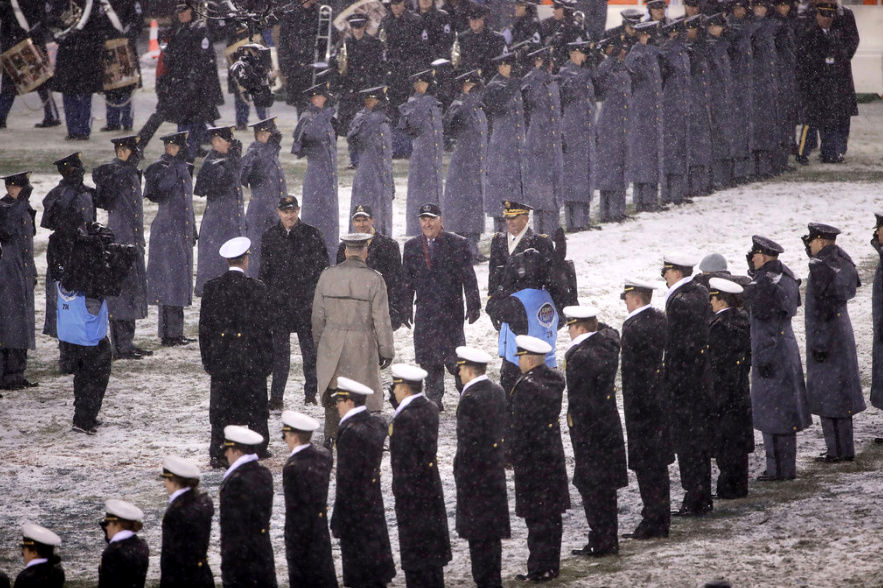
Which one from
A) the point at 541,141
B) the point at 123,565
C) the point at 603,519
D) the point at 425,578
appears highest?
the point at 541,141

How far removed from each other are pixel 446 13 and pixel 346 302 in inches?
365

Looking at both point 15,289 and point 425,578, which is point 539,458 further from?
point 15,289

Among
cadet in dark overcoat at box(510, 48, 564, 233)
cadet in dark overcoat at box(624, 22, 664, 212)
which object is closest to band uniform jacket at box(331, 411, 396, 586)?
cadet in dark overcoat at box(510, 48, 564, 233)

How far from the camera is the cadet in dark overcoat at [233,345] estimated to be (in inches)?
351

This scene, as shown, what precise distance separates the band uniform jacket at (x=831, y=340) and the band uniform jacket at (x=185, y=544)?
4.47 m

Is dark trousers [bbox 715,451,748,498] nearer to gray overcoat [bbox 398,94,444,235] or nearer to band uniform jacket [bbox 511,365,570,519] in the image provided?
band uniform jacket [bbox 511,365,570,519]

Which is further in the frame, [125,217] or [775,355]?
[125,217]

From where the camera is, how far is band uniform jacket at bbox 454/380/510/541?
23.0ft

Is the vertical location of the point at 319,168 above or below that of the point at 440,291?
above

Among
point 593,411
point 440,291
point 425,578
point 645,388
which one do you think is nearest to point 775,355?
point 645,388

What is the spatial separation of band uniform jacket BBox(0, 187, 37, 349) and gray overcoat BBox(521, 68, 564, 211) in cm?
536

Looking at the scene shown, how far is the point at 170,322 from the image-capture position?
11.9 m


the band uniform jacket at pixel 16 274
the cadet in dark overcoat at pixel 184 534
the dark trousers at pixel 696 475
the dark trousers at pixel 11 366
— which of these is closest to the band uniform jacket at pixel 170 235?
the band uniform jacket at pixel 16 274

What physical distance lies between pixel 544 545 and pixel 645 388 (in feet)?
4.33
